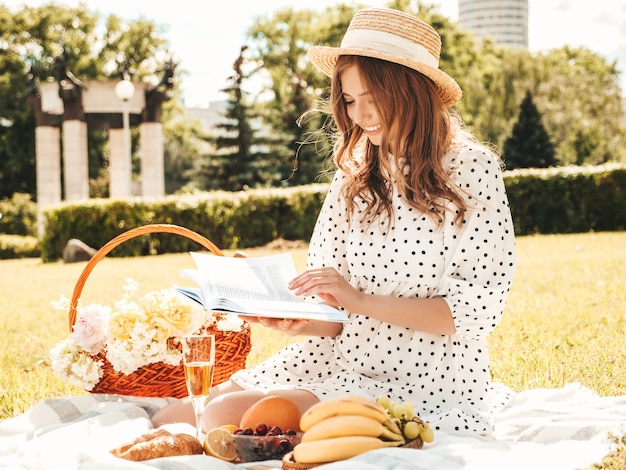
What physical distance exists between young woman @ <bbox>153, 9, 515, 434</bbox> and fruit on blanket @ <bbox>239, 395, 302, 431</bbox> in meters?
0.18

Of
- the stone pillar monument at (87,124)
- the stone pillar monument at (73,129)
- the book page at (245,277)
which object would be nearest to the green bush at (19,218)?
the stone pillar monument at (87,124)

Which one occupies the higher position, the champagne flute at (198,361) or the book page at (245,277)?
the book page at (245,277)

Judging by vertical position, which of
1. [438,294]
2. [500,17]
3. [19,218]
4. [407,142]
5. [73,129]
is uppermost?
[500,17]

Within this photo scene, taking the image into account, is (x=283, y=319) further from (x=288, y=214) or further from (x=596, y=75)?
(x=596, y=75)

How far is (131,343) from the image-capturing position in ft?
11.7

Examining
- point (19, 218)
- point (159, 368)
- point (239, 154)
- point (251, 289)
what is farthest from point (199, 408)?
point (19, 218)

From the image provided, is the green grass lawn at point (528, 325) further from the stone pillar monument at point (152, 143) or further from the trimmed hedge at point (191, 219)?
the stone pillar monument at point (152, 143)

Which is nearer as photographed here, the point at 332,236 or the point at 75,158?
the point at 332,236

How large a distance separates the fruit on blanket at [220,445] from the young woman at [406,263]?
0.27m

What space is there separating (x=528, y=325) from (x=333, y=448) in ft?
13.1

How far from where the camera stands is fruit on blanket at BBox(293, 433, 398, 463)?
2.42 metres

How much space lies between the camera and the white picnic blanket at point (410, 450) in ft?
7.98

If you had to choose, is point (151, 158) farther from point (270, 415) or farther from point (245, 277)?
point (270, 415)

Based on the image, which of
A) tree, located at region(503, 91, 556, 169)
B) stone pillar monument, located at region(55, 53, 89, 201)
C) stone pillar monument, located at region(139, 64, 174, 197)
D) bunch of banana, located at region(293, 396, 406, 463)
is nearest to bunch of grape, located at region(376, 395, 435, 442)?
bunch of banana, located at region(293, 396, 406, 463)
